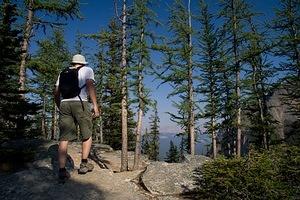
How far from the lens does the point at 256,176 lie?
608cm

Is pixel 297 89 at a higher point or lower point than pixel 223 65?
lower

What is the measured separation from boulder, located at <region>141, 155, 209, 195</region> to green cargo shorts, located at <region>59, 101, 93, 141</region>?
2.69m

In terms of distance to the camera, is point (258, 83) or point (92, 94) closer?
point (92, 94)

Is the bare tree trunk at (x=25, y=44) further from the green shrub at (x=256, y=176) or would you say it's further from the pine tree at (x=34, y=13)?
the green shrub at (x=256, y=176)

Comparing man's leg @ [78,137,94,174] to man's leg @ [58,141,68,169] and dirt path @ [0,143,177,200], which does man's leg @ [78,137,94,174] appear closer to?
dirt path @ [0,143,177,200]

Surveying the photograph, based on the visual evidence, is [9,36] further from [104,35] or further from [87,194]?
[87,194]

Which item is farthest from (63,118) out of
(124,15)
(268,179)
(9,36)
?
(124,15)

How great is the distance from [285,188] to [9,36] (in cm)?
1394

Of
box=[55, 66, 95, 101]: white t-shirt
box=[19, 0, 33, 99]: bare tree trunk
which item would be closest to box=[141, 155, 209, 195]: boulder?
box=[55, 66, 95, 101]: white t-shirt

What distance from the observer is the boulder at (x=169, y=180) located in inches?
334

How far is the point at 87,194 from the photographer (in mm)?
6836

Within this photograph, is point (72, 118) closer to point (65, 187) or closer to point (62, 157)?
point (62, 157)

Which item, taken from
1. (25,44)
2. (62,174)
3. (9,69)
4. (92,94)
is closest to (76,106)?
(92,94)

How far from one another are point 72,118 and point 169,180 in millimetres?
3249
